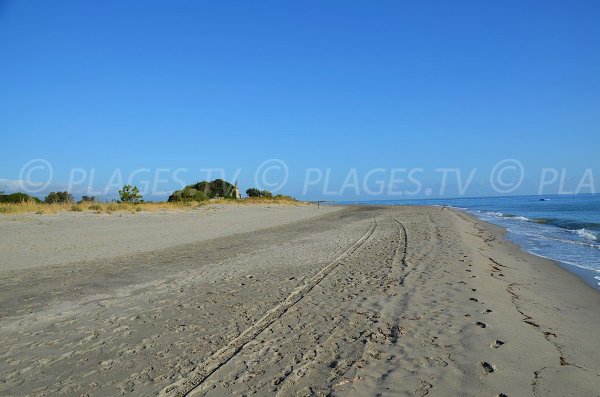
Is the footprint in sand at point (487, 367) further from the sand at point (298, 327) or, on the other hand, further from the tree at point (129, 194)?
the tree at point (129, 194)

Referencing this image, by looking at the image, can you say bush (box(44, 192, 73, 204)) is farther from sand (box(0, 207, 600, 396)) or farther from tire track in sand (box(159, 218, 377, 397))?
tire track in sand (box(159, 218, 377, 397))

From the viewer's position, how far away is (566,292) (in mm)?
7699

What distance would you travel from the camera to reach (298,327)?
5246 millimetres

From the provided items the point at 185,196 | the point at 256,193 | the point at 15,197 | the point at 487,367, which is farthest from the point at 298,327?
the point at 256,193

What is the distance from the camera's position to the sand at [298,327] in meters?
3.75

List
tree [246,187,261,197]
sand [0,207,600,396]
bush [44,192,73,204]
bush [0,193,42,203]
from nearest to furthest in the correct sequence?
1. sand [0,207,600,396]
2. bush [0,193,42,203]
3. bush [44,192,73,204]
4. tree [246,187,261,197]

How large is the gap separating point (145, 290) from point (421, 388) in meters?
5.59

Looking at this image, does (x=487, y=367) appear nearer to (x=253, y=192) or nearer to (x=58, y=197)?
(x=58, y=197)

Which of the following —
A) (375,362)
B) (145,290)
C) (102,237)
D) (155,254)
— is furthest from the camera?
(102,237)

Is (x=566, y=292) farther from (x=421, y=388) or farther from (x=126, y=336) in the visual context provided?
(x=126, y=336)

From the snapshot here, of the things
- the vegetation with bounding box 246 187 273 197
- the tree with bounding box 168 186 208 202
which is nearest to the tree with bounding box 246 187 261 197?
the vegetation with bounding box 246 187 273 197

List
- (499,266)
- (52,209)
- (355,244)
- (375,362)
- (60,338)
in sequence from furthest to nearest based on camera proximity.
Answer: (52,209) → (355,244) → (499,266) → (60,338) → (375,362)

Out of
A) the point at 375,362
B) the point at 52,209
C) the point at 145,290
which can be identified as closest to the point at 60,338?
the point at 145,290

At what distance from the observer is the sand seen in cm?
375
